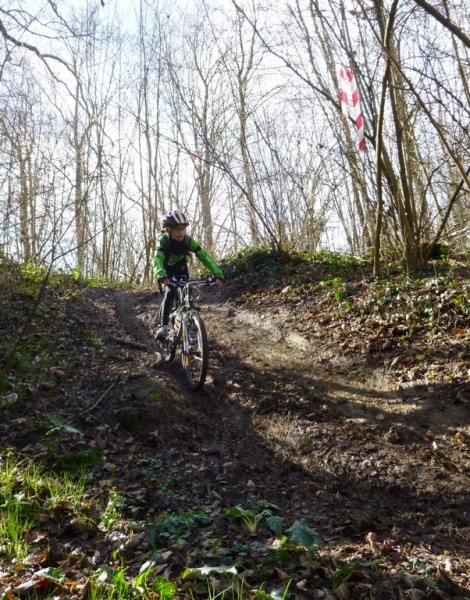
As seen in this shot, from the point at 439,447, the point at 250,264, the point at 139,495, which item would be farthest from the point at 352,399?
the point at 250,264

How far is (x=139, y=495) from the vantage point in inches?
150

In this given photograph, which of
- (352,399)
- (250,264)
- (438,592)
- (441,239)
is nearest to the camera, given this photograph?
(438,592)

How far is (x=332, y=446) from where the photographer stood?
184 inches

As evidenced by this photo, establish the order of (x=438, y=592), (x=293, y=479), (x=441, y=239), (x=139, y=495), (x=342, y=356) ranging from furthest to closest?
(x=441, y=239), (x=342, y=356), (x=293, y=479), (x=139, y=495), (x=438, y=592)

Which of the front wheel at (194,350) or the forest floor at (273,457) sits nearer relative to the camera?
the forest floor at (273,457)

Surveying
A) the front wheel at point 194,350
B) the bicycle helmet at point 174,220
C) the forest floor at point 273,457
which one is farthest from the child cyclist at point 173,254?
the forest floor at point 273,457

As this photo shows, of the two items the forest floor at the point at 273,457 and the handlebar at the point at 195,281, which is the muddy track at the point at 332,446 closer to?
the forest floor at the point at 273,457

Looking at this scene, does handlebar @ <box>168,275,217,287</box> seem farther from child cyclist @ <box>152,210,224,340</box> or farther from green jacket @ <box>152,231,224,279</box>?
green jacket @ <box>152,231,224,279</box>

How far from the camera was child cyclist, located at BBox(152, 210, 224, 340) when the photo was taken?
22.6 ft

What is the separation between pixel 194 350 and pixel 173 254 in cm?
164

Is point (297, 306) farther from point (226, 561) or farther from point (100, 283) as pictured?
point (100, 283)

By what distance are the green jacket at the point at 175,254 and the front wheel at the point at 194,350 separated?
Answer: 3.02 ft

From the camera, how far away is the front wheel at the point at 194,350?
6.08 meters

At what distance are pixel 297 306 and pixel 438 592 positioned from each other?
6.71 meters
